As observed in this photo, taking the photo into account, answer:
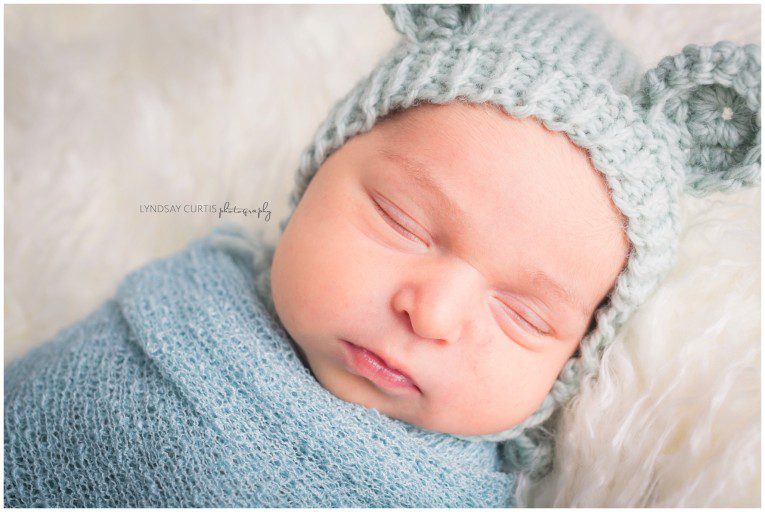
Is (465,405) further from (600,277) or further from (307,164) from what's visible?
(307,164)

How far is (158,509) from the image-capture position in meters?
0.99

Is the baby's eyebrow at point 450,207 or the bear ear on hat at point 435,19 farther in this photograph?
the bear ear on hat at point 435,19

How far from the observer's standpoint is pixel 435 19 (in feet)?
3.65

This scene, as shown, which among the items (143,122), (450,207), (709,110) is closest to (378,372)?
(450,207)

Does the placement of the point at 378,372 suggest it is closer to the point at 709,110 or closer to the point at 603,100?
the point at 603,100

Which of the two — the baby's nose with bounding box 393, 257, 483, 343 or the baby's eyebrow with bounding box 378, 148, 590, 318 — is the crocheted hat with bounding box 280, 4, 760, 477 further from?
the baby's nose with bounding box 393, 257, 483, 343

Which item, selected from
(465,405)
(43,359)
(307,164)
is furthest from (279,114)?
(465,405)

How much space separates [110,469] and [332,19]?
113 centimetres

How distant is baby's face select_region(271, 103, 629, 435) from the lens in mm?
976

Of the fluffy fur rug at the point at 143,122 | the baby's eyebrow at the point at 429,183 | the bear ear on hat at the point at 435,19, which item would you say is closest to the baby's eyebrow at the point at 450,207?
the baby's eyebrow at the point at 429,183

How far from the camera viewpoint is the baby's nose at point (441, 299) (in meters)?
0.95

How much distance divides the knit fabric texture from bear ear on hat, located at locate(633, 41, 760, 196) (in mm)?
631

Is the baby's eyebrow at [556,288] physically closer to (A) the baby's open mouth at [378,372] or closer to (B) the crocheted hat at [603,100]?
(B) the crocheted hat at [603,100]

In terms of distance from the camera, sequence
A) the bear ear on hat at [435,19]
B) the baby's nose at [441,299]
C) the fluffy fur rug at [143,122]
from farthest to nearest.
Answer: the fluffy fur rug at [143,122]
the bear ear on hat at [435,19]
the baby's nose at [441,299]
